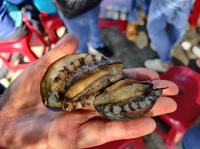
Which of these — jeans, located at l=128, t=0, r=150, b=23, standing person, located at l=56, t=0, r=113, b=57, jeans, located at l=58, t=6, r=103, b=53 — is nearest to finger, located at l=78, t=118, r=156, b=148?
standing person, located at l=56, t=0, r=113, b=57

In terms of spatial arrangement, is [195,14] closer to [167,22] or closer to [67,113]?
[167,22]

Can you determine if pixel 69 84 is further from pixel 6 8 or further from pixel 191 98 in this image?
pixel 6 8

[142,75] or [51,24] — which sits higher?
[142,75]

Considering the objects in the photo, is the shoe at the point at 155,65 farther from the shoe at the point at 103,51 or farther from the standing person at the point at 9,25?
the standing person at the point at 9,25

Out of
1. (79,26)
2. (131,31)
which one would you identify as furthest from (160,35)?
(79,26)

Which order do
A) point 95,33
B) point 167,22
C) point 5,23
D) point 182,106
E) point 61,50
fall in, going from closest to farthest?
point 61,50
point 182,106
point 5,23
point 167,22
point 95,33

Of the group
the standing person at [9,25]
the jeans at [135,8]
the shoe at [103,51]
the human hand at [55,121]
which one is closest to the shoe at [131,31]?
the jeans at [135,8]

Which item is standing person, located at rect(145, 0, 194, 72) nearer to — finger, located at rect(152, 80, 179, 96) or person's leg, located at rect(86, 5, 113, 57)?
person's leg, located at rect(86, 5, 113, 57)
